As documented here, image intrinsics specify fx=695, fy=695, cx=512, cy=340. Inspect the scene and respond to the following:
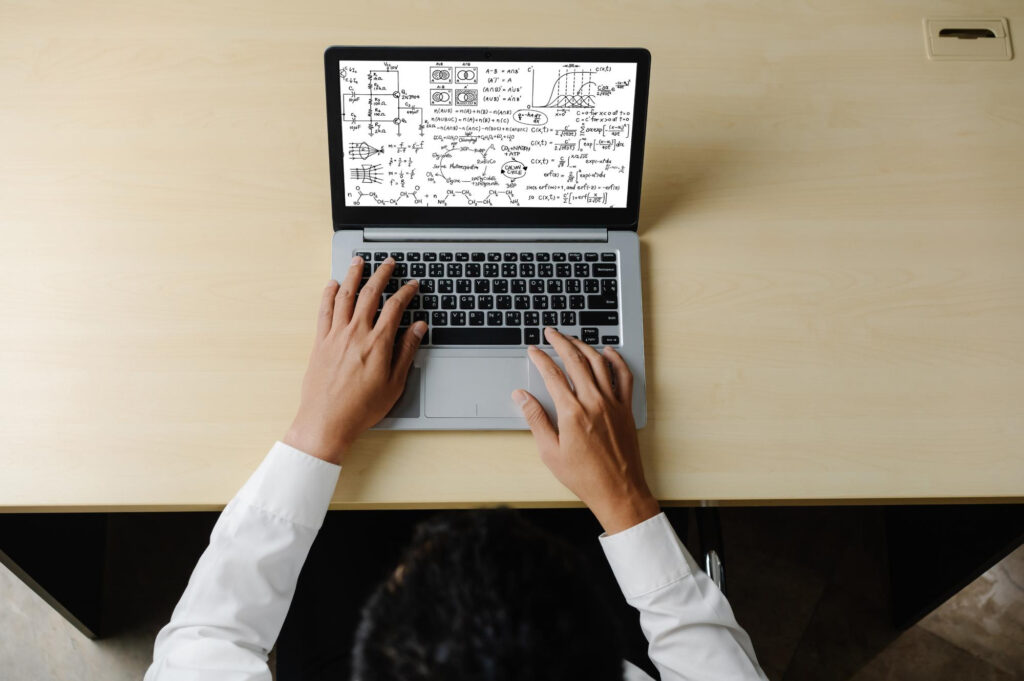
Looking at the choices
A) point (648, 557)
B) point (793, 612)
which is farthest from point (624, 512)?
point (793, 612)

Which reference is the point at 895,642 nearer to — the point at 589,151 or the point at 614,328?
the point at 614,328

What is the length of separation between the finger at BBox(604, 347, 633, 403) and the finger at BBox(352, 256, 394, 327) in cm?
27

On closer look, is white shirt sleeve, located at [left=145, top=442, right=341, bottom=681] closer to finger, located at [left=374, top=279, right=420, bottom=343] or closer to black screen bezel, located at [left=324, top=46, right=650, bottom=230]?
finger, located at [left=374, top=279, right=420, bottom=343]

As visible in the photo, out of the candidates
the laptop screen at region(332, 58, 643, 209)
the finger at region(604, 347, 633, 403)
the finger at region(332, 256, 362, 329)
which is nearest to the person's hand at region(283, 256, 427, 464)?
the finger at region(332, 256, 362, 329)

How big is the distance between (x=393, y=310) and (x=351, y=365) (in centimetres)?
8

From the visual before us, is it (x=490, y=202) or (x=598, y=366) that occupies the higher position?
(x=490, y=202)

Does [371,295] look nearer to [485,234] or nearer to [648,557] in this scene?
[485,234]

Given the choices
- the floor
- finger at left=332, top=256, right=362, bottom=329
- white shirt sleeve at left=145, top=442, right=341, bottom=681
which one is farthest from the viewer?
the floor

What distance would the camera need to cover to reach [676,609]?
2.37 ft

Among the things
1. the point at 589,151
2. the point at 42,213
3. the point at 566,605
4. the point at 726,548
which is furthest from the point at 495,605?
the point at 726,548

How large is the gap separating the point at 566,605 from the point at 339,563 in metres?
0.56

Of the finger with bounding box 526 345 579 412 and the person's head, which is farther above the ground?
the finger with bounding box 526 345 579 412

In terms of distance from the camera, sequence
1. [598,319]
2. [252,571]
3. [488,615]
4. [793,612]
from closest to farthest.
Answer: [488,615] < [252,571] < [598,319] < [793,612]

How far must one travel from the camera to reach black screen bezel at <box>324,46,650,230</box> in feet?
2.39
